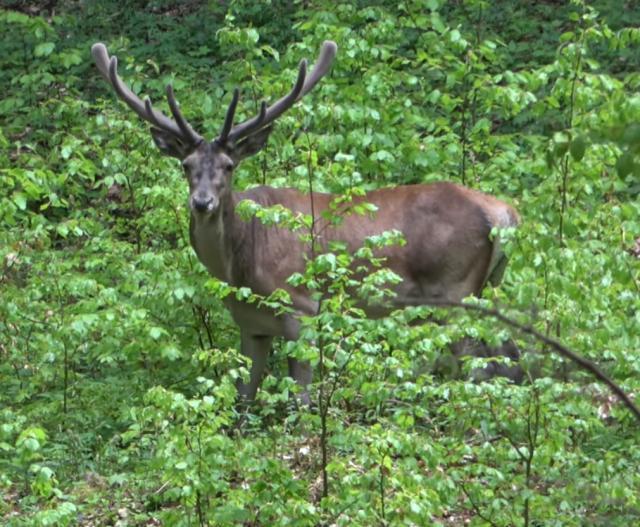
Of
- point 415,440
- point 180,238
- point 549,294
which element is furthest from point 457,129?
point 415,440

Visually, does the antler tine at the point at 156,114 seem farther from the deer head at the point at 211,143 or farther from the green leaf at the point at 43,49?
the green leaf at the point at 43,49

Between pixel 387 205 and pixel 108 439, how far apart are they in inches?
99.6

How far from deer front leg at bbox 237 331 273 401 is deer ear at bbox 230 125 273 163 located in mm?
1203

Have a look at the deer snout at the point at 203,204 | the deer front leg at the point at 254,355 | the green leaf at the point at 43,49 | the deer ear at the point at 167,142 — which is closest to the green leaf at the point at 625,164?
the deer snout at the point at 203,204

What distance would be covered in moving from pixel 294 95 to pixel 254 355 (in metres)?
1.76

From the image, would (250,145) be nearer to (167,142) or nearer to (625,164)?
(167,142)

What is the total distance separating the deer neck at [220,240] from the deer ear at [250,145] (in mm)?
294

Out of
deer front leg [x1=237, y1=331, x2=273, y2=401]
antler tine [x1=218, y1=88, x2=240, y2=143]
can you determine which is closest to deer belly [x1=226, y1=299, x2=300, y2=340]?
Result: deer front leg [x1=237, y1=331, x2=273, y2=401]

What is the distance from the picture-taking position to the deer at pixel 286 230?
9.67 m

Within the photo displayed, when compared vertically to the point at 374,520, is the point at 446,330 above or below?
above

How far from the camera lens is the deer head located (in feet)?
31.1

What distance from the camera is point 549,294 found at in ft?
24.6

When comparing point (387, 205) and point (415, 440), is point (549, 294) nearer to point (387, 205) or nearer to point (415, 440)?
point (415, 440)

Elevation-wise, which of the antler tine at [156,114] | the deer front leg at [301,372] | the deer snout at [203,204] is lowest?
the deer front leg at [301,372]
